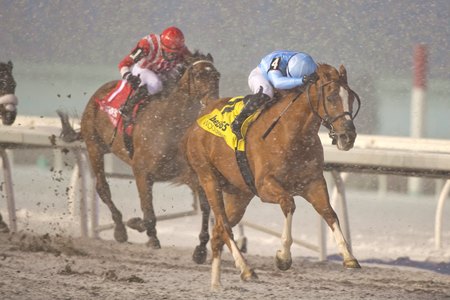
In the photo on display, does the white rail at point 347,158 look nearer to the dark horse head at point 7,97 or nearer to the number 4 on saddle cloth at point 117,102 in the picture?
the number 4 on saddle cloth at point 117,102

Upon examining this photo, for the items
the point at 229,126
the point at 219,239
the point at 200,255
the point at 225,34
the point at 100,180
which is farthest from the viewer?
the point at 225,34

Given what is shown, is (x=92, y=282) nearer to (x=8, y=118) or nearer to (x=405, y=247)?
(x=8, y=118)

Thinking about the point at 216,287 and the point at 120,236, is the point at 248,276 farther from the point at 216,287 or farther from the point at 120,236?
the point at 120,236

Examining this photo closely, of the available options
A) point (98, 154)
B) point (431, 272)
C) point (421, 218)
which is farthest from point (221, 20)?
point (431, 272)

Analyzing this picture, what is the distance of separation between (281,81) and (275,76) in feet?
0.19

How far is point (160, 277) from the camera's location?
6035 millimetres

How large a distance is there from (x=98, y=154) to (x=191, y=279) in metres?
2.20

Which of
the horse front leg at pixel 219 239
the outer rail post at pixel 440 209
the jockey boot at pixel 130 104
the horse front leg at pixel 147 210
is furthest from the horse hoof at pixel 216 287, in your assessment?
the jockey boot at pixel 130 104

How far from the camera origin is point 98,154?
7996 millimetres

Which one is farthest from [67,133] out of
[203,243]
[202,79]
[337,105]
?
[337,105]

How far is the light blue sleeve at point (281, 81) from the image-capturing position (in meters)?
5.45

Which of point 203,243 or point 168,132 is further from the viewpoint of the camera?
point 168,132

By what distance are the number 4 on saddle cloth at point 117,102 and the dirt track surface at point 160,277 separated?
0.80 meters

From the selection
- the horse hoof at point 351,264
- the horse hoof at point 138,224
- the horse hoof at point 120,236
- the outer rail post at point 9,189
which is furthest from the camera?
the outer rail post at point 9,189
